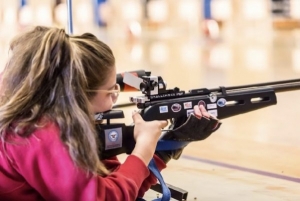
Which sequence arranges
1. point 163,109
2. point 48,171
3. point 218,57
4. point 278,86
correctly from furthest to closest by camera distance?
point 218,57 < point 278,86 < point 163,109 < point 48,171

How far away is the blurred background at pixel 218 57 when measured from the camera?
1.54 metres

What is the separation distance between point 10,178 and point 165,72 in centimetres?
303

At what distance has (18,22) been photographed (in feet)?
24.6

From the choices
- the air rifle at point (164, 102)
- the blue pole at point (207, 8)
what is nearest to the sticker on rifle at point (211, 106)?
the air rifle at point (164, 102)

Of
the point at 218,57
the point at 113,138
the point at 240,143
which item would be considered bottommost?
the point at 218,57

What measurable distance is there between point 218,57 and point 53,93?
407 centimetres

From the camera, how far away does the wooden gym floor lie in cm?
143

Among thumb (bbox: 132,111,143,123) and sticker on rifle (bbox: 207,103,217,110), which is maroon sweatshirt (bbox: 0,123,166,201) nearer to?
thumb (bbox: 132,111,143,123)

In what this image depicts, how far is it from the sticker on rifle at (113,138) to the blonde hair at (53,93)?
0.15 metres

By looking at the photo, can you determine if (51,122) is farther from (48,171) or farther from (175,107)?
(175,107)

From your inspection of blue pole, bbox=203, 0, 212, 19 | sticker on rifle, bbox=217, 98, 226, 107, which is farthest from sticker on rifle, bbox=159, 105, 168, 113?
Answer: blue pole, bbox=203, 0, 212, 19

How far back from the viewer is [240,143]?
1927 mm

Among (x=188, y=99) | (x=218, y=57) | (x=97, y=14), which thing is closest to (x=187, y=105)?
(x=188, y=99)

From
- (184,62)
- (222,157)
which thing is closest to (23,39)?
(222,157)
